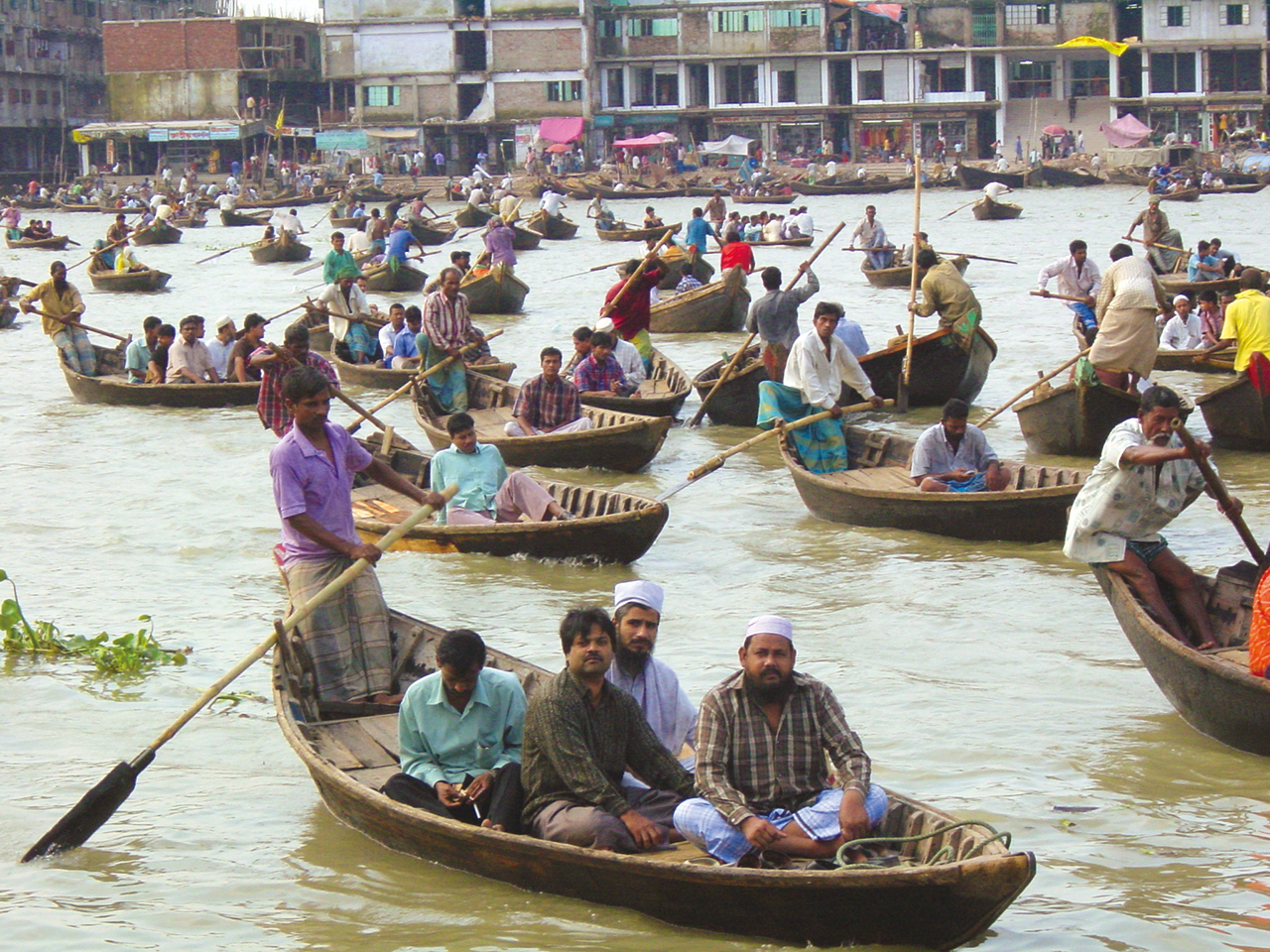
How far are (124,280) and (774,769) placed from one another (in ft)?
78.7

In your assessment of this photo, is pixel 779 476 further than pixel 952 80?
No

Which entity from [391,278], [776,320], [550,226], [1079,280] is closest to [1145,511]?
[776,320]

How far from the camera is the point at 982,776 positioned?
5949mm

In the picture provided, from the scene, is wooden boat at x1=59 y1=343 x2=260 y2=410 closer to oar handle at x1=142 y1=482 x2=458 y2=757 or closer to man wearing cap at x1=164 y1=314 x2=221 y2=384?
man wearing cap at x1=164 y1=314 x2=221 y2=384

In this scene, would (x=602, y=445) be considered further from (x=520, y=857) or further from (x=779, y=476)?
(x=520, y=857)

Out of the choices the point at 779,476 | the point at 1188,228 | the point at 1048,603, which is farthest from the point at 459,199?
the point at 1048,603

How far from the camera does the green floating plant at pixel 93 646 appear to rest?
7.53 m

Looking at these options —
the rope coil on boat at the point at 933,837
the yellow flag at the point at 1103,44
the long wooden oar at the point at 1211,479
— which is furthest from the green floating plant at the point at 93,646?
the yellow flag at the point at 1103,44

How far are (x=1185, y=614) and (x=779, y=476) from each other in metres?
5.70

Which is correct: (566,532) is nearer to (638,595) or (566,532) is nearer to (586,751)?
(638,595)

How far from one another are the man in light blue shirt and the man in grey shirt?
7119 mm

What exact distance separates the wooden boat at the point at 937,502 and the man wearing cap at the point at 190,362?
6506 millimetres

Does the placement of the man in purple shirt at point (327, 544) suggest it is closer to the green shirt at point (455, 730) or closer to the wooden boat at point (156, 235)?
the green shirt at point (455, 730)

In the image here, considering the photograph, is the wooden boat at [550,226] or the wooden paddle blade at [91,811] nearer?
the wooden paddle blade at [91,811]
